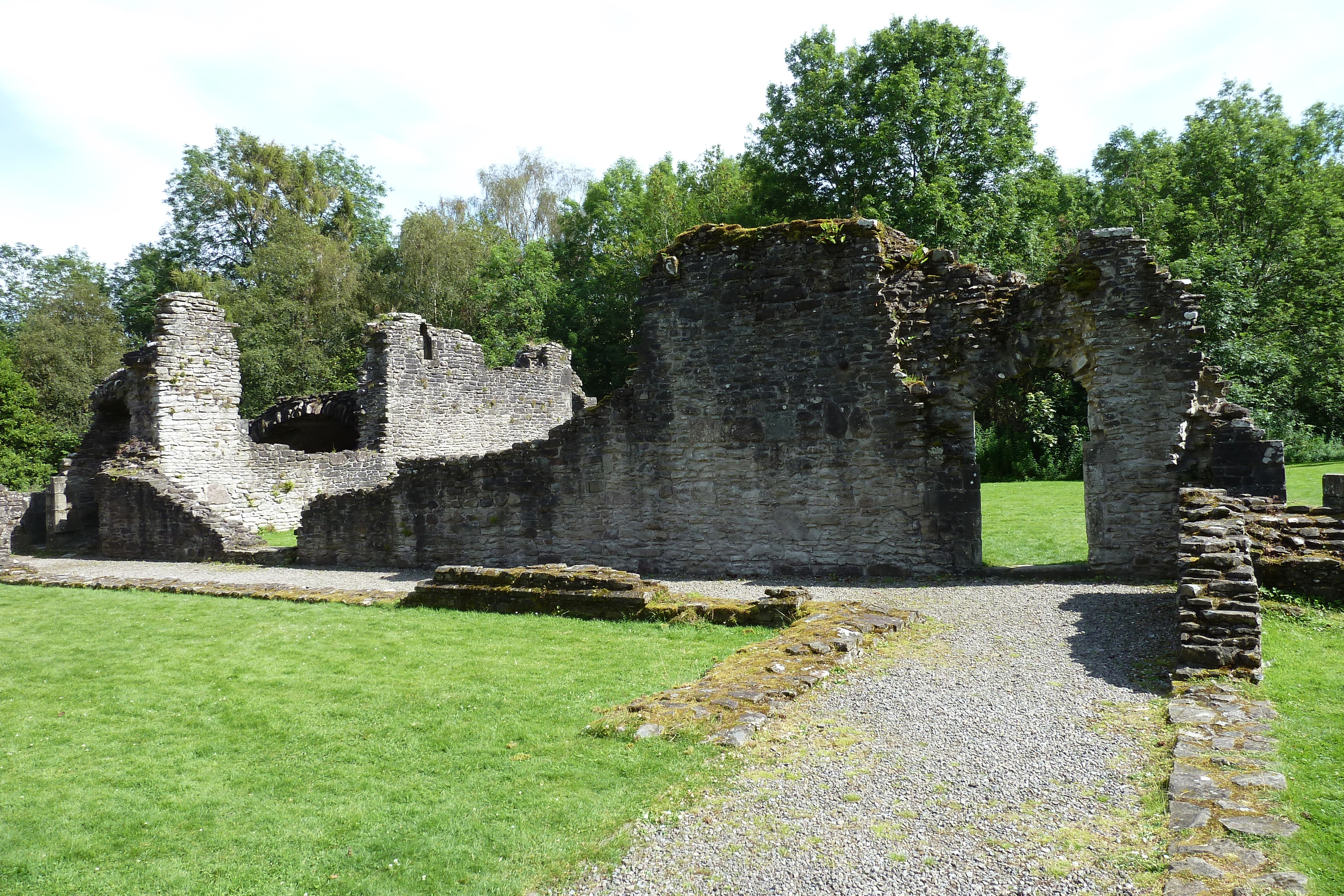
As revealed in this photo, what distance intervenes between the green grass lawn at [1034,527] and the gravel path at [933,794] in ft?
20.2

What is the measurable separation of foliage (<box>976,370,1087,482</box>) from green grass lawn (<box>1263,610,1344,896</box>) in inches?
807

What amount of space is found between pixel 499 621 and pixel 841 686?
15.4ft

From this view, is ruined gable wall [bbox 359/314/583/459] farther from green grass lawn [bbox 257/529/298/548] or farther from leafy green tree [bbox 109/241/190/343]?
leafy green tree [bbox 109/241/190/343]

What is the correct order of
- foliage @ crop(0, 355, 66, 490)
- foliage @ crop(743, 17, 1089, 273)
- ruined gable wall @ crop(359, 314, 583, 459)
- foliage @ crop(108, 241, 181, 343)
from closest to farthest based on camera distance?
ruined gable wall @ crop(359, 314, 583, 459), foliage @ crop(743, 17, 1089, 273), foliage @ crop(0, 355, 66, 490), foliage @ crop(108, 241, 181, 343)

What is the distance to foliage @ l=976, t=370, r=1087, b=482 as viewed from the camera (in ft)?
89.1

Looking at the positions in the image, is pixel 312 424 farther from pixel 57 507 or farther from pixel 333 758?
pixel 333 758

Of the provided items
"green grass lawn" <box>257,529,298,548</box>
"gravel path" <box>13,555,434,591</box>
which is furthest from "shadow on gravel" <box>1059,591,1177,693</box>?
"green grass lawn" <box>257,529,298,548</box>

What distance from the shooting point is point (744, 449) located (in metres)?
12.3

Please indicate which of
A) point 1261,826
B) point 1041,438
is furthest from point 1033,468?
point 1261,826

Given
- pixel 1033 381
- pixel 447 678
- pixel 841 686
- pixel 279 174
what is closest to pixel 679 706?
pixel 841 686

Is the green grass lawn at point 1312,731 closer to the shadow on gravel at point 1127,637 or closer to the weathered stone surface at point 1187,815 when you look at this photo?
the weathered stone surface at point 1187,815

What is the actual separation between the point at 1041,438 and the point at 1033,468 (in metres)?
1.25

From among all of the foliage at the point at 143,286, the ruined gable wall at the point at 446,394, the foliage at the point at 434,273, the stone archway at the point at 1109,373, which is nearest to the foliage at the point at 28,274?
the foliage at the point at 143,286

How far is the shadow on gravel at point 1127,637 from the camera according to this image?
251 inches
